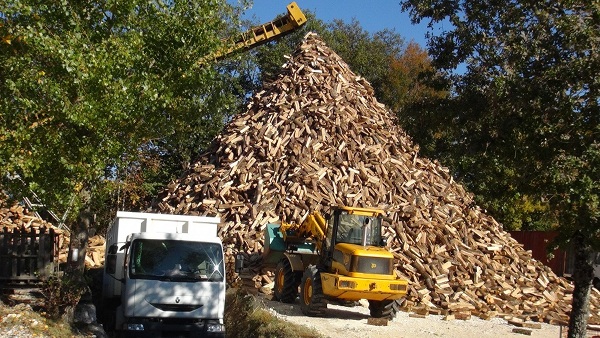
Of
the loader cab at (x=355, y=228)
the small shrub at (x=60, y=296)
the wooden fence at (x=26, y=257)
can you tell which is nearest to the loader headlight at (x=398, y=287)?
the loader cab at (x=355, y=228)

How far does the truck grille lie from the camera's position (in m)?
15.0

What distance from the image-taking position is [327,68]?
2772 cm

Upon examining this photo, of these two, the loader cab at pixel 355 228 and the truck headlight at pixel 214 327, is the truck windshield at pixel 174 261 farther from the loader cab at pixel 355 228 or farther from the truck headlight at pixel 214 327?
the loader cab at pixel 355 228

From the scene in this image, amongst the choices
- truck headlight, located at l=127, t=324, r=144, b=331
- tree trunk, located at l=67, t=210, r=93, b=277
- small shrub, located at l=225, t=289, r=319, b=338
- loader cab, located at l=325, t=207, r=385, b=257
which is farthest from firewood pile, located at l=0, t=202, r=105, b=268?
truck headlight, located at l=127, t=324, r=144, b=331

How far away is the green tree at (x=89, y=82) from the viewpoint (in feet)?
39.3

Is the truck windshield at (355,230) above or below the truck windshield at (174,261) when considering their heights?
above

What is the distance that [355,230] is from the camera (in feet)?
52.7

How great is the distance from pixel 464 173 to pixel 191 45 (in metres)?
5.90

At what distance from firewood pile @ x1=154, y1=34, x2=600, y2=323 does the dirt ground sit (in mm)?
1020

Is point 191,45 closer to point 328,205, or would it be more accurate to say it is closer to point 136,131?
point 136,131

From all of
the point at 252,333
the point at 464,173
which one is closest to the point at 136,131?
the point at 252,333

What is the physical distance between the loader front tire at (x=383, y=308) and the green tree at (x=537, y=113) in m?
4.56

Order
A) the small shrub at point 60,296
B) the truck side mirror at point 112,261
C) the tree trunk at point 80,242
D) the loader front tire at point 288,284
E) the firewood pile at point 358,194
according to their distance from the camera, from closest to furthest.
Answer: the small shrub at point 60,296
the truck side mirror at point 112,261
the tree trunk at point 80,242
the loader front tire at point 288,284
the firewood pile at point 358,194

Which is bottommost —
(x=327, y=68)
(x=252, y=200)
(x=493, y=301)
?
(x=493, y=301)
